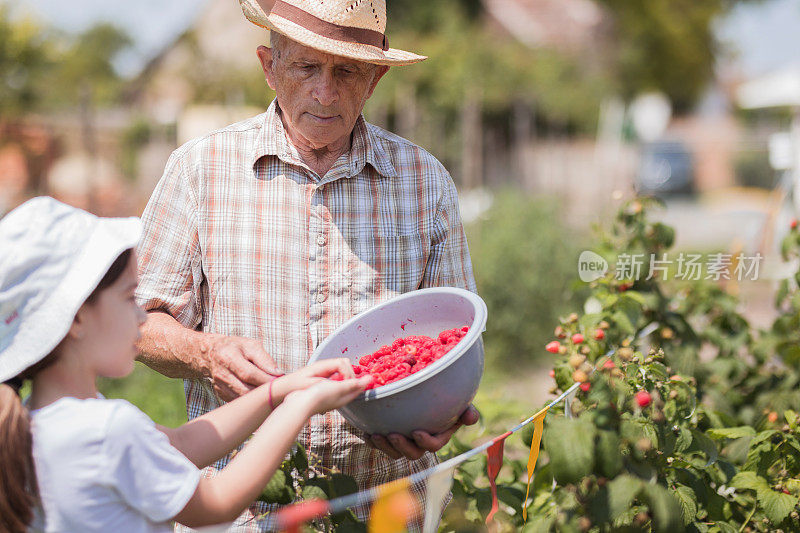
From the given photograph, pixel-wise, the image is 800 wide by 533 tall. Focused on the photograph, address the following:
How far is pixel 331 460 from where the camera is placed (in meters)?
2.15

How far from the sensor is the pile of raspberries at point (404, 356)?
1.77 m

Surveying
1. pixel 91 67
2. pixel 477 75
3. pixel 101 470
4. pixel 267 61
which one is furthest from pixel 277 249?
pixel 91 67

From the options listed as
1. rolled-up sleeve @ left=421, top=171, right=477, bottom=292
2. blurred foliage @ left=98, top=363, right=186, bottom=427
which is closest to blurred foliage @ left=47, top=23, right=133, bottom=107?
blurred foliage @ left=98, top=363, right=186, bottom=427

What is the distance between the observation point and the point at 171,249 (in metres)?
2.11

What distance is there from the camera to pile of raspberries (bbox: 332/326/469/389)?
1.77m

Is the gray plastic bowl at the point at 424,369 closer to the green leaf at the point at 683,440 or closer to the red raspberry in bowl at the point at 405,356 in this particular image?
the red raspberry in bowl at the point at 405,356

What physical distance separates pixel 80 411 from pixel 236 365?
436 mm

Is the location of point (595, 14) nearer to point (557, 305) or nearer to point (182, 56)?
point (182, 56)

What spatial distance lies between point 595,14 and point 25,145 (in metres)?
20.1

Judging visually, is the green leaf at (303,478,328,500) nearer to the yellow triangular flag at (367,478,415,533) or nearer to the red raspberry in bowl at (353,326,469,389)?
the red raspberry in bowl at (353,326,469,389)

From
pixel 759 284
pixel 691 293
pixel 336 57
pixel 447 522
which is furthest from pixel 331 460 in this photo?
pixel 759 284

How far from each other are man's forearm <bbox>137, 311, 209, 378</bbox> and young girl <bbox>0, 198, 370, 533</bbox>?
0.41 m

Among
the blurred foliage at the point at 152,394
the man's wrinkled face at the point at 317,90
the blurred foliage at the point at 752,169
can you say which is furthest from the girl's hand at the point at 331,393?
the blurred foliage at the point at 752,169

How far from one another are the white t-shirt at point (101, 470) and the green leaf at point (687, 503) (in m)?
1.25
